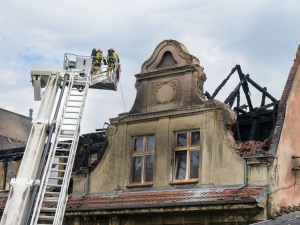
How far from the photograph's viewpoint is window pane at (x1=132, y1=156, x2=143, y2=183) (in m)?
19.0

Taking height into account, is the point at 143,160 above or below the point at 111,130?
below

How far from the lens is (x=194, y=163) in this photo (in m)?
18.0

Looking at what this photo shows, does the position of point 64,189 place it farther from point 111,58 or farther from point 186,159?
point 111,58

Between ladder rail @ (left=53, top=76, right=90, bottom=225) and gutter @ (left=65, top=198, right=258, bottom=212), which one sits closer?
ladder rail @ (left=53, top=76, right=90, bottom=225)

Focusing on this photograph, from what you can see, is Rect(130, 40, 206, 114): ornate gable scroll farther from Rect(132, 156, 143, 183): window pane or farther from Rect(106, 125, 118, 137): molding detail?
Rect(132, 156, 143, 183): window pane

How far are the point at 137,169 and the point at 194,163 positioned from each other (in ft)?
6.67

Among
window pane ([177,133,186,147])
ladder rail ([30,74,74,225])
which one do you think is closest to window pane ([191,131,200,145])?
window pane ([177,133,186,147])

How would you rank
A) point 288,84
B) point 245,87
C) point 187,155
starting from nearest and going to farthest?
point 288,84
point 187,155
point 245,87

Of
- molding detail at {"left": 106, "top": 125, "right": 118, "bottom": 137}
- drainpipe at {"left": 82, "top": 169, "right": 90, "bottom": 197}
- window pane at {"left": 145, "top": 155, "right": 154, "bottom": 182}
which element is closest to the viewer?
window pane at {"left": 145, "top": 155, "right": 154, "bottom": 182}

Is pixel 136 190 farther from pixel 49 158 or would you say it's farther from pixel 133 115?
pixel 49 158

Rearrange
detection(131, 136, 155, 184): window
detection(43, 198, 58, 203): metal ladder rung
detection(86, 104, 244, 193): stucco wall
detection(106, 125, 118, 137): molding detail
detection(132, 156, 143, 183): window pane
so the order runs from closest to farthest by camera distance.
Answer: detection(43, 198, 58, 203): metal ladder rung, detection(86, 104, 244, 193): stucco wall, detection(131, 136, 155, 184): window, detection(132, 156, 143, 183): window pane, detection(106, 125, 118, 137): molding detail

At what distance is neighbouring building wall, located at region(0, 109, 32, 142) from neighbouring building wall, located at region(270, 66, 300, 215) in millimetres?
20693

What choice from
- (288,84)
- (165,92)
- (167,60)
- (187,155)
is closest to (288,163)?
(288,84)

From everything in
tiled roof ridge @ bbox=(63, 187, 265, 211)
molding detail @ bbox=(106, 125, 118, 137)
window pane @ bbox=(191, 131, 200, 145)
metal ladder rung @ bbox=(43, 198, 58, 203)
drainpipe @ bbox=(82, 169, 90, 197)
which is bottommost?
metal ladder rung @ bbox=(43, 198, 58, 203)
